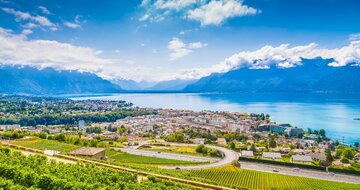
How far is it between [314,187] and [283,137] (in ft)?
140

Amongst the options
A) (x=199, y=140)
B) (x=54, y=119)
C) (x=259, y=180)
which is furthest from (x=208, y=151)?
(x=54, y=119)

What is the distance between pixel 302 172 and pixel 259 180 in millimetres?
10836

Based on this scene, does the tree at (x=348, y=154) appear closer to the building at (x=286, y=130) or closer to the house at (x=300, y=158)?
the house at (x=300, y=158)

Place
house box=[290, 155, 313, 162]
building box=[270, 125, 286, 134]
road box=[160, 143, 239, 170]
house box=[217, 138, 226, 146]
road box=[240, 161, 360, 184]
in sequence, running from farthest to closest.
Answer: building box=[270, 125, 286, 134] < house box=[217, 138, 226, 146] < house box=[290, 155, 313, 162] < road box=[160, 143, 239, 170] < road box=[240, 161, 360, 184]

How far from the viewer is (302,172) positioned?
142ft

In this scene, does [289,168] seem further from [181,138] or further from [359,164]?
[181,138]

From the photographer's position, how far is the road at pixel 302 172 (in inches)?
1577

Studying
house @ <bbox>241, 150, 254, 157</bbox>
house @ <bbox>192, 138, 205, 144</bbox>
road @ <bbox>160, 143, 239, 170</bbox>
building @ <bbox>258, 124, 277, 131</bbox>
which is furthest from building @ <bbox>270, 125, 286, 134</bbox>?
house @ <bbox>241, 150, 254, 157</bbox>

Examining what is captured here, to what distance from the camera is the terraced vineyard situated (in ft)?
109

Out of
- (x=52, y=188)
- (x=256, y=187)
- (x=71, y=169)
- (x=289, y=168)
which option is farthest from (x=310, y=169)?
(x=52, y=188)

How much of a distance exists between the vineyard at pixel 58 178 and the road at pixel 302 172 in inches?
1086

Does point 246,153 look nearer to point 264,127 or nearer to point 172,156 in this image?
point 172,156

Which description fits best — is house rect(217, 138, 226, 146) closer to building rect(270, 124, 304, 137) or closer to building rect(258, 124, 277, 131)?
building rect(270, 124, 304, 137)

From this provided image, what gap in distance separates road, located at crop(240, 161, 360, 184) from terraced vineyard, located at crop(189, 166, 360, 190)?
3.27 m
